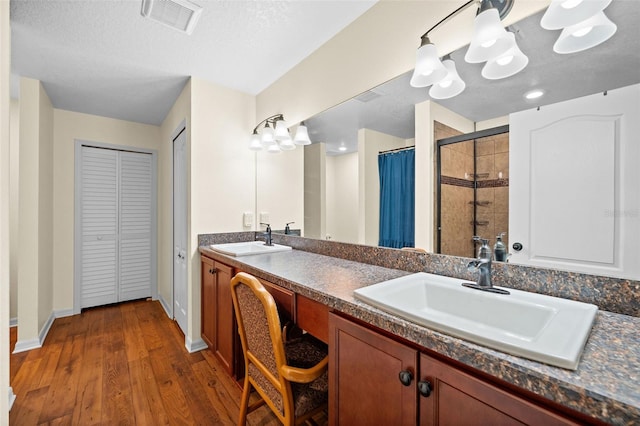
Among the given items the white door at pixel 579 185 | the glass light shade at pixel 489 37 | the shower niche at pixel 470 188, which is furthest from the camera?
the shower niche at pixel 470 188

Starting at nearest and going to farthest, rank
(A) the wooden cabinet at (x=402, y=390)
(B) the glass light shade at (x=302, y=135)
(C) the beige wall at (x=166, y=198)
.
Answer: (A) the wooden cabinet at (x=402, y=390), (B) the glass light shade at (x=302, y=135), (C) the beige wall at (x=166, y=198)

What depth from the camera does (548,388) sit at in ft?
1.66

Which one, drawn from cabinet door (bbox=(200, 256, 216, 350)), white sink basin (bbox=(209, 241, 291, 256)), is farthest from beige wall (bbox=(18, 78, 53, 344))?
white sink basin (bbox=(209, 241, 291, 256))

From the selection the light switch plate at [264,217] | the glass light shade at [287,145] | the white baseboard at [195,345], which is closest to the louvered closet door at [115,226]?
the white baseboard at [195,345]

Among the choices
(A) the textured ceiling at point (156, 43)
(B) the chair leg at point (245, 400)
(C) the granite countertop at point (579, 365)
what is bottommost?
(B) the chair leg at point (245, 400)

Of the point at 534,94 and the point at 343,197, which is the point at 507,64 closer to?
the point at 534,94

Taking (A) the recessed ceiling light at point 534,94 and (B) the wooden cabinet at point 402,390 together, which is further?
(A) the recessed ceiling light at point 534,94

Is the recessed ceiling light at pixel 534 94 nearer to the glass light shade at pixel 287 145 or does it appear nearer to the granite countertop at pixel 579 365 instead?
the granite countertop at pixel 579 365

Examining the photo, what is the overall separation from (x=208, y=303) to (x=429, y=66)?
2.21 m

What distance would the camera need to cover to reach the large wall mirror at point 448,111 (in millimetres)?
860

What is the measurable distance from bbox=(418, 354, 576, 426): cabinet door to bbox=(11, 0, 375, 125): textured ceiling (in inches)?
73.1

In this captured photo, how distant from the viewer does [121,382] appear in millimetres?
1906

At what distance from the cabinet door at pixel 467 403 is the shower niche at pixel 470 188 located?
63cm

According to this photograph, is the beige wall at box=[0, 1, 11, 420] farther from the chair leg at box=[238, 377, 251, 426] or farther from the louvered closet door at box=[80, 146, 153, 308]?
the louvered closet door at box=[80, 146, 153, 308]
